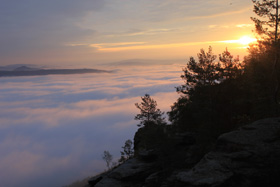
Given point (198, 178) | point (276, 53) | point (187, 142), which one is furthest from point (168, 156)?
point (276, 53)

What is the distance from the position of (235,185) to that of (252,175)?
57.4 inches

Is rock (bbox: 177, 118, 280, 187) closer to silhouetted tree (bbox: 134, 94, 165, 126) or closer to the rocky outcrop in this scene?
the rocky outcrop

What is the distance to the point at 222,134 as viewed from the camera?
1925 cm

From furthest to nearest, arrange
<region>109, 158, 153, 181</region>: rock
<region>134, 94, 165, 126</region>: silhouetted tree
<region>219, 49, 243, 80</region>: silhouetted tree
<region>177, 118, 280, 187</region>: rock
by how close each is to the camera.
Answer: <region>134, 94, 165, 126</region>: silhouetted tree
<region>219, 49, 243, 80</region>: silhouetted tree
<region>109, 158, 153, 181</region>: rock
<region>177, 118, 280, 187</region>: rock

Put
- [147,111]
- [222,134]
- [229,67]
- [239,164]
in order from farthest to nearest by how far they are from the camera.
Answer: [147,111] → [229,67] → [222,134] → [239,164]

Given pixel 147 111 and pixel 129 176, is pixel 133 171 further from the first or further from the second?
pixel 147 111

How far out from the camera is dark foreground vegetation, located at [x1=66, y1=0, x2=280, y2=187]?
15.1 m

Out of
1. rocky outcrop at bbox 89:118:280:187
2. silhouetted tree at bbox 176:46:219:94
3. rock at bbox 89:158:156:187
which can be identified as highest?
silhouetted tree at bbox 176:46:219:94

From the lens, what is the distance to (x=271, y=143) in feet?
53.1

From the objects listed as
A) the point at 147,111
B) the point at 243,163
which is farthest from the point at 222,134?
the point at 147,111

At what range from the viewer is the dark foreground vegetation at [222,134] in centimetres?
1510

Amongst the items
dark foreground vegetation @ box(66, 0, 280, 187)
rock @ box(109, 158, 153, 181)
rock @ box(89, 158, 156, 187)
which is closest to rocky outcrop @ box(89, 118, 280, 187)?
dark foreground vegetation @ box(66, 0, 280, 187)

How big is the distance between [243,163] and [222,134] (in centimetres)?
400

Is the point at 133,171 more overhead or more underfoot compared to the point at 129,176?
more overhead
